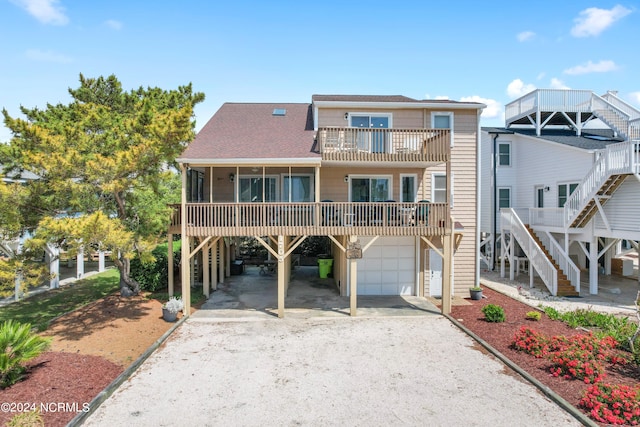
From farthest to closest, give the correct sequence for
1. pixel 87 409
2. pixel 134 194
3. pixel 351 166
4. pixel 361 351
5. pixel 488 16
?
1. pixel 351 166
2. pixel 134 194
3. pixel 488 16
4. pixel 361 351
5. pixel 87 409

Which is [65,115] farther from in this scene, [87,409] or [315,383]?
[315,383]

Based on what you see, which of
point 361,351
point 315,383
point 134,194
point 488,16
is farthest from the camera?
point 134,194

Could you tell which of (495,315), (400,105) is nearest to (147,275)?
(400,105)

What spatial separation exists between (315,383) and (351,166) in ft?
30.6

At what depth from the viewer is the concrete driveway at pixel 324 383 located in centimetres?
645

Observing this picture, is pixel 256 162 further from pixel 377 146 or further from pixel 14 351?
pixel 14 351

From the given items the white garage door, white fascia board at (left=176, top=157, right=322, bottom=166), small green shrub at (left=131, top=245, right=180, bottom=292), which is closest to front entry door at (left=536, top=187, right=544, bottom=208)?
the white garage door

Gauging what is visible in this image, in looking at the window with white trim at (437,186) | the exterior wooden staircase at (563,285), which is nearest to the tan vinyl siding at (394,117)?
the window with white trim at (437,186)

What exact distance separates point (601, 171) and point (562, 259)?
4130 mm

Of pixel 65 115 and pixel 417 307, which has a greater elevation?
pixel 65 115

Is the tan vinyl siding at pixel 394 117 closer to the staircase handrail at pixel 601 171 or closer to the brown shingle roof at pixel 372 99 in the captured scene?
the brown shingle roof at pixel 372 99

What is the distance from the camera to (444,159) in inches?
509

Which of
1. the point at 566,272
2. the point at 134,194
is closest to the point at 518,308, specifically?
the point at 566,272

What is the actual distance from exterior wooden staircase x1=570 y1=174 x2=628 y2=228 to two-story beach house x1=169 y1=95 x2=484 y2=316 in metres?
4.78
